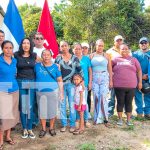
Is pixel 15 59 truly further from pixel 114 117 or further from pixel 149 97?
pixel 149 97

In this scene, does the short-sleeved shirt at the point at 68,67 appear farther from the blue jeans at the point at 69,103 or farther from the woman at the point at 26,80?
the woman at the point at 26,80

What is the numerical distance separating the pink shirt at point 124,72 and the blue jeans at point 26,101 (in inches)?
74.6

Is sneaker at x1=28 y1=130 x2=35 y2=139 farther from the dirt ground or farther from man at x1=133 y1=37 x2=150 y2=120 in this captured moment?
man at x1=133 y1=37 x2=150 y2=120

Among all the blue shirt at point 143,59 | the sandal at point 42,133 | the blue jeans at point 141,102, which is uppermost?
the blue shirt at point 143,59

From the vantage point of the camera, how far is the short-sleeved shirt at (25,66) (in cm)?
589

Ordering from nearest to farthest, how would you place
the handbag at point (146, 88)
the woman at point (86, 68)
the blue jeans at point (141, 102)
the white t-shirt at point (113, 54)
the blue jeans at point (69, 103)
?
the blue jeans at point (69, 103)
the woman at point (86, 68)
the white t-shirt at point (113, 54)
the handbag at point (146, 88)
the blue jeans at point (141, 102)

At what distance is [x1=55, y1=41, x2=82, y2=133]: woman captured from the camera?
638 cm

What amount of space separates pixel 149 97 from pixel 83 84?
6.60 feet

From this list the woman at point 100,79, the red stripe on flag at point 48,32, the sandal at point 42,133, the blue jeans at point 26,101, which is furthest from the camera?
the red stripe on flag at point 48,32

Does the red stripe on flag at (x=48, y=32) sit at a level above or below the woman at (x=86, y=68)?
above

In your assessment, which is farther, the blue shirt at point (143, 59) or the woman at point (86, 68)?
the blue shirt at point (143, 59)

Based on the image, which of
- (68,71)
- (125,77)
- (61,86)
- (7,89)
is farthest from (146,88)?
(7,89)

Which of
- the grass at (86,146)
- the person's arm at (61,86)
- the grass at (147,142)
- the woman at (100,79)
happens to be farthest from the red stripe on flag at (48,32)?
the grass at (147,142)

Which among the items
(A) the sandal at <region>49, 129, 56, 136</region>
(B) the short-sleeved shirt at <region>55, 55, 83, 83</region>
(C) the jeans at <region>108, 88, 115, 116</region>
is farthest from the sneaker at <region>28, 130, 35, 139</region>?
(C) the jeans at <region>108, 88, 115, 116</region>
